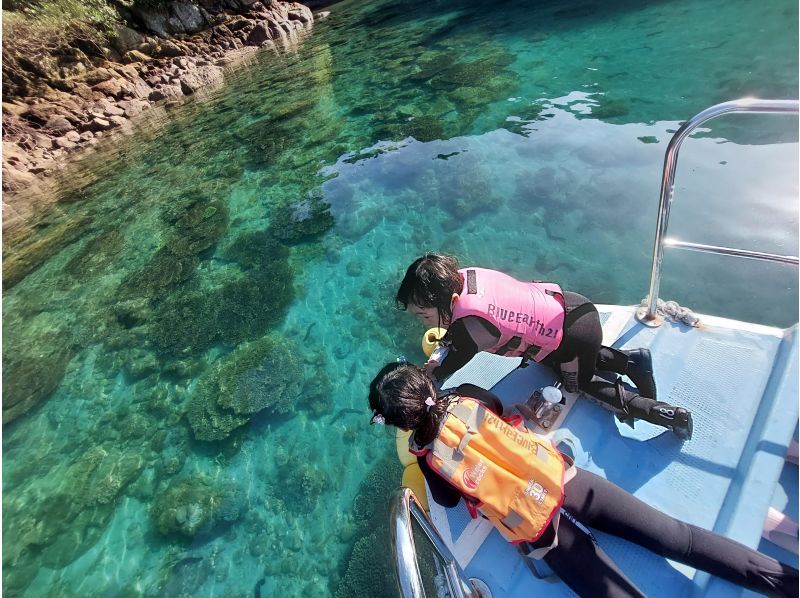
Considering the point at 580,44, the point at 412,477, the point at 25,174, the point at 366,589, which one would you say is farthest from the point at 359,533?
the point at 25,174

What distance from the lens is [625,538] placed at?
223 cm

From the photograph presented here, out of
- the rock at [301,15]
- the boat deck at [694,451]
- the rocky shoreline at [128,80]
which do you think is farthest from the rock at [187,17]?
the boat deck at [694,451]

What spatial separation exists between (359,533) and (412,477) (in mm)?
1754

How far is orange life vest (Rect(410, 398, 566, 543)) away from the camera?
210 cm

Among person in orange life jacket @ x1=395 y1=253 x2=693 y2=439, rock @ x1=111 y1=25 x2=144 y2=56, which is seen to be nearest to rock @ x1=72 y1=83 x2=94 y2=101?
rock @ x1=111 y1=25 x2=144 y2=56

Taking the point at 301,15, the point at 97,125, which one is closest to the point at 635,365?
the point at 97,125

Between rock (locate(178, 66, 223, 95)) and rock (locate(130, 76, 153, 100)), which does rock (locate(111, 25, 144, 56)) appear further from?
rock (locate(178, 66, 223, 95))

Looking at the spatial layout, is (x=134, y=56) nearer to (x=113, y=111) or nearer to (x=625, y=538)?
(x=113, y=111)

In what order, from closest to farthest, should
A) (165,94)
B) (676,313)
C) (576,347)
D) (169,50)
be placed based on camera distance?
1. (576,347)
2. (676,313)
3. (165,94)
4. (169,50)

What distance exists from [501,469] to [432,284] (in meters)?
1.22

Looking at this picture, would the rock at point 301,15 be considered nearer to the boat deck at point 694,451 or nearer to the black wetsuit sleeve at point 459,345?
the black wetsuit sleeve at point 459,345

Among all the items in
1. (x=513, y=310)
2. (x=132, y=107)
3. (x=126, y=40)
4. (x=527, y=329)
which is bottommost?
(x=132, y=107)

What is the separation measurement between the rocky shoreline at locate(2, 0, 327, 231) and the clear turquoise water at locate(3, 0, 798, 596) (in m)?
5.96

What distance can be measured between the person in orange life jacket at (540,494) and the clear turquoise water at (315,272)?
2.21 meters
